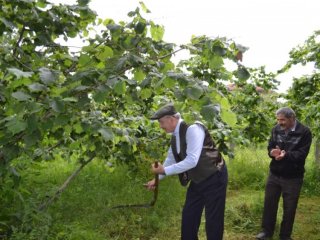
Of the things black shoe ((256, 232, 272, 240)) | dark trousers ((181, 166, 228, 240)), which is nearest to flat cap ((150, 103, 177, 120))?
dark trousers ((181, 166, 228, 240))

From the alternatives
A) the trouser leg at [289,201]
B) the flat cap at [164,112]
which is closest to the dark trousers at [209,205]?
the flat cap at [164,112]

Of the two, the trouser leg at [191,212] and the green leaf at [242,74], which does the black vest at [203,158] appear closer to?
the trouser leg at [191,212]

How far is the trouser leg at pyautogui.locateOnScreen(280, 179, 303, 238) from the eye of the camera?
4.61m

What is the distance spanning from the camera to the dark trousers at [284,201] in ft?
15.1

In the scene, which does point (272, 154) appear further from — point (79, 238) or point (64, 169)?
point (64, 169)

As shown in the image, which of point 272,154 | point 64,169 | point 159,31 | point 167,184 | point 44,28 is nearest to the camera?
point 159,31

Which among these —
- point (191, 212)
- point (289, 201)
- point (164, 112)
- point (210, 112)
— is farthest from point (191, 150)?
point (289, 201)

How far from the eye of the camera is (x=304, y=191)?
7.11 meters

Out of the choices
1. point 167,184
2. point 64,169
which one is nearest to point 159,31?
point 167,184

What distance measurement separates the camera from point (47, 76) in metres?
1.76

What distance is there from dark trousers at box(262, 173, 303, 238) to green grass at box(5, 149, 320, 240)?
0.36m

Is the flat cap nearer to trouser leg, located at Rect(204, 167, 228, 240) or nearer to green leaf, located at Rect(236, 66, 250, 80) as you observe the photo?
trouser leg, located at Rect(204, 167, 228, 240)

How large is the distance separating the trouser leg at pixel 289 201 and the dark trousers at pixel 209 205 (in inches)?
48.4

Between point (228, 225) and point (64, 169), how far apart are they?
3.25m
